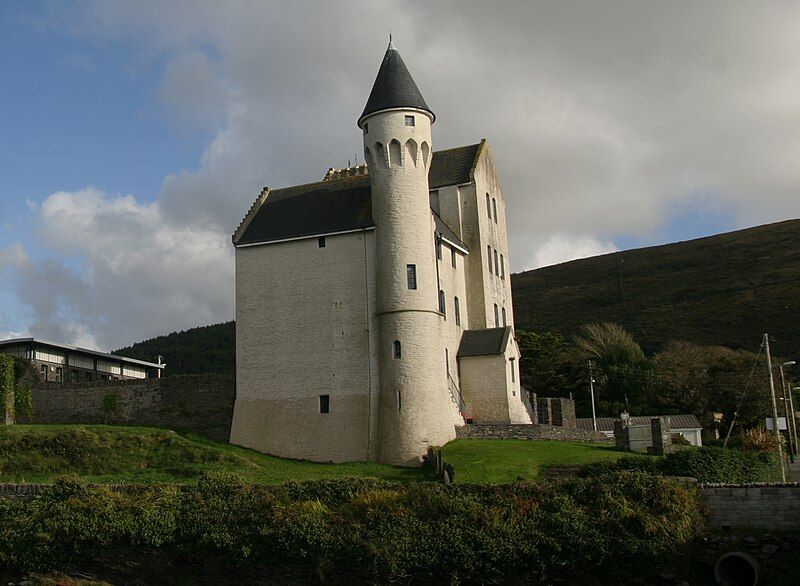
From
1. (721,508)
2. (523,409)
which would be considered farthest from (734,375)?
(721,508)

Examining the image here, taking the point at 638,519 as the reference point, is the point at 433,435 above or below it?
above

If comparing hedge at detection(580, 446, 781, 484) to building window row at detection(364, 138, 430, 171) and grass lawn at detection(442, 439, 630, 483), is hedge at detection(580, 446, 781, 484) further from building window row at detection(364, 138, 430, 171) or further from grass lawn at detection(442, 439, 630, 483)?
building window row at detection(364, 138, 430, 171)

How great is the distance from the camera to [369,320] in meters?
43.0

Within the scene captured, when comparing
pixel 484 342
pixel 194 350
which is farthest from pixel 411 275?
pixel 194 350

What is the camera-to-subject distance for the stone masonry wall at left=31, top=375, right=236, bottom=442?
156 ft

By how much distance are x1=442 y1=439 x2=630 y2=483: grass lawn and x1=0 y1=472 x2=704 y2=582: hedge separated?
737cm

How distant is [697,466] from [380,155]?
21.4 metres

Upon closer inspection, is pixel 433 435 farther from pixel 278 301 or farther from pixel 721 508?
pixel 721 508

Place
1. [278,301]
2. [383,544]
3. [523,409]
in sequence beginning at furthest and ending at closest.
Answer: [523,409]
[278,301]
[383,544]

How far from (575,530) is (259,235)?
28832 millimetres

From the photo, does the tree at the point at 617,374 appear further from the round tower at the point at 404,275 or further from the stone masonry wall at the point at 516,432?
the round tower at the point at 404,275

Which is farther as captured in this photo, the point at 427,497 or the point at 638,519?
the point at 427,497

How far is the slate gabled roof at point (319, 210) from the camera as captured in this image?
45.4 metres

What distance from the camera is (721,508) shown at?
2230 centimetres
